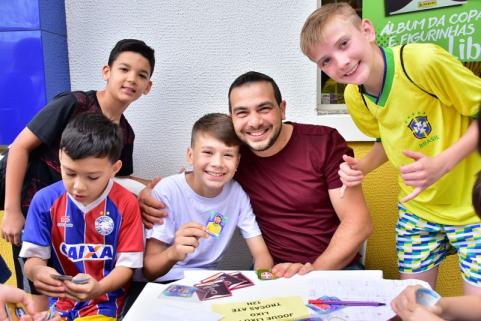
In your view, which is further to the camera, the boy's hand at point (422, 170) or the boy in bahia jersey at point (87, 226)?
the boy in bahia jersey at point (87, 226)

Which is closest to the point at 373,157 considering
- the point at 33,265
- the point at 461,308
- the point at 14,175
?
the point at 461,308

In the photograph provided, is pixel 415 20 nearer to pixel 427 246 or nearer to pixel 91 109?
pixel 427 246

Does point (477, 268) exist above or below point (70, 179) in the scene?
below

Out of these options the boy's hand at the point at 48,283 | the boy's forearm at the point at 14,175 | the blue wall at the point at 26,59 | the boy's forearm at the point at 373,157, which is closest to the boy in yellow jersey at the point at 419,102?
the boy's forearm at the point at 373,157

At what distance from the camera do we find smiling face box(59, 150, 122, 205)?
5.05 ft

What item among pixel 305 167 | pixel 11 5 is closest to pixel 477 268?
pixel 305 167

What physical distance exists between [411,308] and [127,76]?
4.96ft

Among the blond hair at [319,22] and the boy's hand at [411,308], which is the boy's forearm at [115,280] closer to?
the boy's hand at [411,308]

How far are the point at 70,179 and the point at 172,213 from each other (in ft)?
1.47

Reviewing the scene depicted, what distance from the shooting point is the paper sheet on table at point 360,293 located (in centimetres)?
117

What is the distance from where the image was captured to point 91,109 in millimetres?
1878

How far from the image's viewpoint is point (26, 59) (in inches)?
90.5

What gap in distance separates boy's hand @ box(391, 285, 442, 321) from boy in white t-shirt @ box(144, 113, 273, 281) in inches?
26.9

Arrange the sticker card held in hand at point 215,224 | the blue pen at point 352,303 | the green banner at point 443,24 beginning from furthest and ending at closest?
the sticker card held in hand at point 215,224, the green banner at point 443,24, the blue pen at point 352,303
